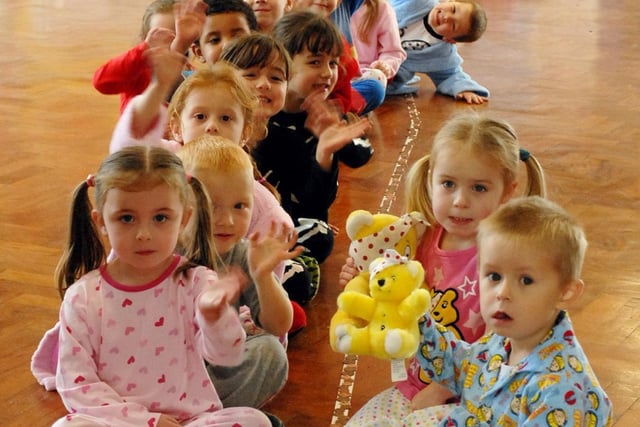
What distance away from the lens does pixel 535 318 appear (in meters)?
1.92

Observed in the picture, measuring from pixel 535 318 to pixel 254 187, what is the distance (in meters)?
0.88

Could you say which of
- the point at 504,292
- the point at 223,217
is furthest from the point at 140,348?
the point at 504,292

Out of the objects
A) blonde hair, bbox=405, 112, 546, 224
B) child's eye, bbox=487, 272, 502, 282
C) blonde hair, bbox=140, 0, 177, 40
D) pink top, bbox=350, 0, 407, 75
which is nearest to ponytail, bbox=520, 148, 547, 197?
blonde hair, bbox=405, 112, 546, 224

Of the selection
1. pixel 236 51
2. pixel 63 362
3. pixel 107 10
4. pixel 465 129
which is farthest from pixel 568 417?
pixel 107 10

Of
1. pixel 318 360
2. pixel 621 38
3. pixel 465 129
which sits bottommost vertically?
pixel 621 38

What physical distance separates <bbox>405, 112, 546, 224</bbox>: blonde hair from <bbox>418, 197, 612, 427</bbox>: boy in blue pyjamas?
0.94ft

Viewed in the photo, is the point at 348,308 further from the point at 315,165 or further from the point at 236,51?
the point at 236,51

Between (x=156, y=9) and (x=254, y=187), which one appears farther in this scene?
(x=156, y=9)

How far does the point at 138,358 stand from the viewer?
2045mm

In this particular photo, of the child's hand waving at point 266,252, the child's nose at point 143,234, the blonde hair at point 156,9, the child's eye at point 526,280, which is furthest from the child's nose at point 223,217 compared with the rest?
the blonde hair at point 156,9

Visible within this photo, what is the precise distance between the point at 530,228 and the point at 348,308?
1.36 feet

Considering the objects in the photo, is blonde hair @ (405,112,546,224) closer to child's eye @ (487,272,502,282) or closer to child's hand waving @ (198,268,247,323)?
child's eye @ (487,272,502,282)

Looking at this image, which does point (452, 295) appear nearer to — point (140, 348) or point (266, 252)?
point (266, 252)

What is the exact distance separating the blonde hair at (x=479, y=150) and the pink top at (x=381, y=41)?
2.90 meters
